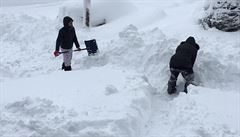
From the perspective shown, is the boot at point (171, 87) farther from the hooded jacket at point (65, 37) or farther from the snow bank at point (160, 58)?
the hooded jacket at point (65, 37)

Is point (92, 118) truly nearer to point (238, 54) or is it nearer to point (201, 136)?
point (201, 136)

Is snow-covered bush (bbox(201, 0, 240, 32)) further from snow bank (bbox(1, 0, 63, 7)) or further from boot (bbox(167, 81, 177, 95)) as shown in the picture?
snow bank (bbox(1, 0, 63, 7))

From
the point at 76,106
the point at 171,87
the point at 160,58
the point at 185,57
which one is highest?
the point at 185,57

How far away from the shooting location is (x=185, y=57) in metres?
8.47

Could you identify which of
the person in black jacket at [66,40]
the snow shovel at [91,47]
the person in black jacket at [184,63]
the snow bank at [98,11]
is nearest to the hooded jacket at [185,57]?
the person in black jacket at [184,63]

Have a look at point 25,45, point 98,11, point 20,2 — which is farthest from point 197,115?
point 20,2

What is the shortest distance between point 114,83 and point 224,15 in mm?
4360

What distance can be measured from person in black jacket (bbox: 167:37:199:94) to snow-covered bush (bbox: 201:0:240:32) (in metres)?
2.69

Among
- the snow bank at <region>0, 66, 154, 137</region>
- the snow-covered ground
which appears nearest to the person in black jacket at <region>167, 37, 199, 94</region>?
the snow-covered ground

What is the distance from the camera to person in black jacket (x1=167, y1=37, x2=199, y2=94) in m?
8.47

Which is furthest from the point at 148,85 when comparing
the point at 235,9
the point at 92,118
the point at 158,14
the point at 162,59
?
the point at 158,14

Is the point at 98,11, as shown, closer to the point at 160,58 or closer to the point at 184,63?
the point at 160,58

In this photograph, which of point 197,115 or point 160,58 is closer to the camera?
point 197,115

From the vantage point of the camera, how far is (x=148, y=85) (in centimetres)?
841
